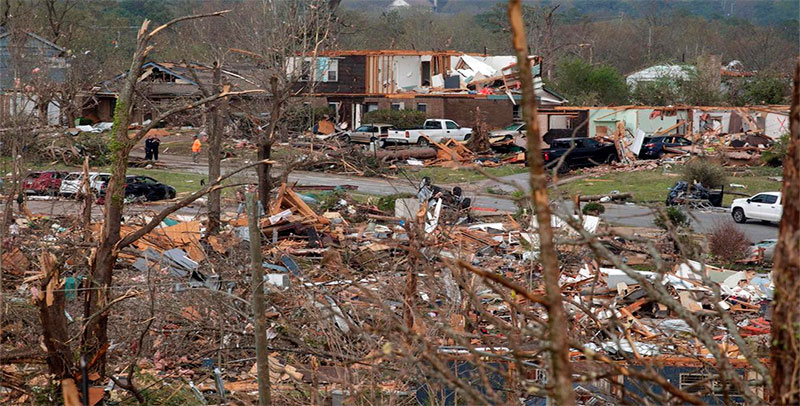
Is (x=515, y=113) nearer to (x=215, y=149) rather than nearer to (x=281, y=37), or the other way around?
(x=281, y=37)

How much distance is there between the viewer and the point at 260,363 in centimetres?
559

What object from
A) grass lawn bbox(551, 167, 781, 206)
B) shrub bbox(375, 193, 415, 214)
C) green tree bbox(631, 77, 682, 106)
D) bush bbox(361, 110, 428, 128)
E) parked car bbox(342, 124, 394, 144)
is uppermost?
green tree bbox(631, 77, 682, 106)

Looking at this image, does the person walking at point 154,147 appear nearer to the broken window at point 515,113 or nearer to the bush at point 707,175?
the broken window at point 515,113

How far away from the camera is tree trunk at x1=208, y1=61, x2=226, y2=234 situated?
54.3 feet

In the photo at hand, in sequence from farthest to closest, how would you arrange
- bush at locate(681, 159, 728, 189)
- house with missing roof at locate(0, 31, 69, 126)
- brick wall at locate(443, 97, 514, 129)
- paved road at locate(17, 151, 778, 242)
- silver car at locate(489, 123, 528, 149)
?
1. brick wall at locate(443, 97, 514, 129)
2. silver car at locate(489, 123, 528, 149)
3. bush at locate(681, 159, 728, 189)
4. paved road at locate(17, 151, 778, 242)
5. house with missing roof at locate(0, 31, 69, 126)

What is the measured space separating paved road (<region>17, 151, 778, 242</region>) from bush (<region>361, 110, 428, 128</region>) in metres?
8.86

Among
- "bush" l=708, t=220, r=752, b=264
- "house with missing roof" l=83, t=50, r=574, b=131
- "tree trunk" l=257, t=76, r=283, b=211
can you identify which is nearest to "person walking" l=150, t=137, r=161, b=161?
"house with missing roof" l=83, t=50, r=574, b=131

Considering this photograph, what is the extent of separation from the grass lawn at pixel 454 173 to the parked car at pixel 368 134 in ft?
17.6

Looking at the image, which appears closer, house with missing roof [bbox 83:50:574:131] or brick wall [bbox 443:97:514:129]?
brick wall [bbox 443:97:514:129]

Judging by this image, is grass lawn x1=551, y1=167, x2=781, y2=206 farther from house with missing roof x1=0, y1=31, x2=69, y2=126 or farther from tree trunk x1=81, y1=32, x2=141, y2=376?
tree trunk x1=81, y1=32, x2=141, y2=376

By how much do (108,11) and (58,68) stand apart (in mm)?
39780

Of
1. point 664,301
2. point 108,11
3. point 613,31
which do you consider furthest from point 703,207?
point 613,31

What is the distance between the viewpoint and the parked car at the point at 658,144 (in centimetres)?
3722

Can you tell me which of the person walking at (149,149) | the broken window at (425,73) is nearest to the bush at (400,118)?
the broken window at (425,73)
